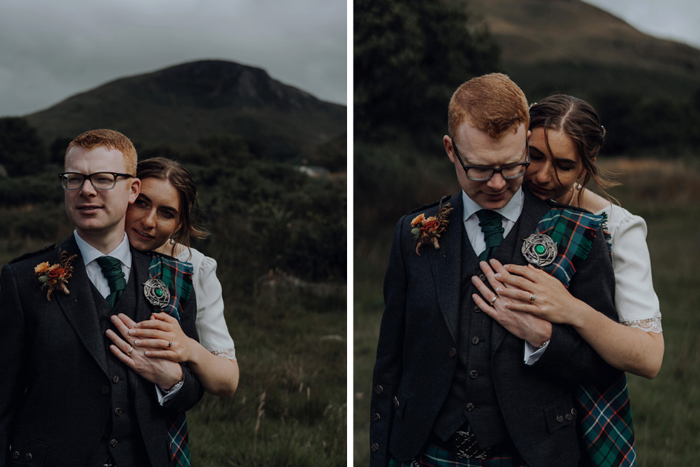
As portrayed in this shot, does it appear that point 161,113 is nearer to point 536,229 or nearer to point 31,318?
point 31,318

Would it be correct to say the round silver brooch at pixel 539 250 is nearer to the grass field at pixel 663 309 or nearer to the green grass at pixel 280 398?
the grass field at pixel 663 309

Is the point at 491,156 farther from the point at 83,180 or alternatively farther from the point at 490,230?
the point at 83,180

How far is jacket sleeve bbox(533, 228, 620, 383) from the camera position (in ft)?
7.23

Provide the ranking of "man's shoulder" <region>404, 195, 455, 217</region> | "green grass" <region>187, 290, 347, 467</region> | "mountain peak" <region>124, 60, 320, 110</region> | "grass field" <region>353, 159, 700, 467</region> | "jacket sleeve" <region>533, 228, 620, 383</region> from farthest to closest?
"mountain peak" <region>124, 60, 320, 110</region> → "grass field" <region>353, 159, 700, 467</region> → "green grass" <region>187, 290, 347, 467</region> → "man's shoulder" <region>404, 195, 455, 217</region> → "jacket sleeve" <region>533, 228, 620, 383</region>

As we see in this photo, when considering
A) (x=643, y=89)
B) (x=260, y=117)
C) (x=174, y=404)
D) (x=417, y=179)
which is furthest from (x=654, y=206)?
(x=174, y=404)

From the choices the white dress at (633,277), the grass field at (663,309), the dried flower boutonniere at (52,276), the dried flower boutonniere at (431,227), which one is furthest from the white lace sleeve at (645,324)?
→ the dried flower boutonniere at (52,276)

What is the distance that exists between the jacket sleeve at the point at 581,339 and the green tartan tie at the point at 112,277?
5.58ft

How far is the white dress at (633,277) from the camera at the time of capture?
235 cm

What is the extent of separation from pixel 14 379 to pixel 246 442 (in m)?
3.40

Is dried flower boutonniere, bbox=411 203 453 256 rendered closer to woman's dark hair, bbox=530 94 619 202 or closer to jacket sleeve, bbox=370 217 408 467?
jacket sleeve, bbox=370 217 408 467

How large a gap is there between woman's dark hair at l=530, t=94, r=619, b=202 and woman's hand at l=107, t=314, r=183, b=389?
1.85m

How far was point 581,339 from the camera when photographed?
2254 mm

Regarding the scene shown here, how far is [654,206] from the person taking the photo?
1248cm

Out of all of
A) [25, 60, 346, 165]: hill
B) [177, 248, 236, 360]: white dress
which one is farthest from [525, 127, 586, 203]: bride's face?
[25, 60, 346, 165]: hill
